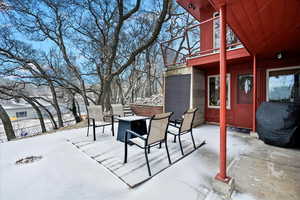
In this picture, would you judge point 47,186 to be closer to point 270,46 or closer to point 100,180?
point 100,180

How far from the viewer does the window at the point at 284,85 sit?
3.88 metres

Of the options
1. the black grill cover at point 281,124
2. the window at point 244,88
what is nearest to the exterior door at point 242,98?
the window at point 244,88

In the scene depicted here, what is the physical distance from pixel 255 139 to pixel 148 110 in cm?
430

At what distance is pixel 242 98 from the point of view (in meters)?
4.82

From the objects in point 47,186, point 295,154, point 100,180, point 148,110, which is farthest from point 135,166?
point 148,110

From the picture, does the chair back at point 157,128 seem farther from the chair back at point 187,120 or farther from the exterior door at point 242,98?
the exterior door at point 242,98

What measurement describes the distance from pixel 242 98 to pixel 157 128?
4208 mm

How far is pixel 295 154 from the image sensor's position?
2701mm

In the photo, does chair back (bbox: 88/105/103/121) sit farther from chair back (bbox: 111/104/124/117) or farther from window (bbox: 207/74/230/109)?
window (bbox: 207/74/230/109)

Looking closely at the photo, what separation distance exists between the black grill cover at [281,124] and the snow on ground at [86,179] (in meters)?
0.96

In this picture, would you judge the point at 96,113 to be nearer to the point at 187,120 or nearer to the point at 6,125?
the point at 187,120

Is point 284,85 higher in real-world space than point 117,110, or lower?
higher

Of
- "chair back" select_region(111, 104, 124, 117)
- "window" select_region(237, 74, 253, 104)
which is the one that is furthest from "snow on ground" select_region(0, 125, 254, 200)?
"window" select_region(237, 74, 253, 104)

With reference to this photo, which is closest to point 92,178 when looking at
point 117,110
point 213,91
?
point 117,110
